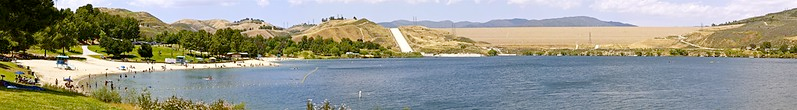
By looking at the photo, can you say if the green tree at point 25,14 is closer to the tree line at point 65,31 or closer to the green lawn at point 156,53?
the tree line at point 65,31

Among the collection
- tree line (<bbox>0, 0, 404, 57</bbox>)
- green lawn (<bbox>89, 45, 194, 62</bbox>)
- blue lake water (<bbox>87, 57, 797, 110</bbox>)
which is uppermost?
tree line (<bbox>0, 0, 404, 57</bbox>)

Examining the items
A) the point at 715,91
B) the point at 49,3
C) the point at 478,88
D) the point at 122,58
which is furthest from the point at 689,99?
the point at 122,58

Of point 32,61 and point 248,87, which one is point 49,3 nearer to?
point 248,87

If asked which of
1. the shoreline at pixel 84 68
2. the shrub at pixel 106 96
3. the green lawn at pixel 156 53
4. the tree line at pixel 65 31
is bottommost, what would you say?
the shrub at pixel 106 96

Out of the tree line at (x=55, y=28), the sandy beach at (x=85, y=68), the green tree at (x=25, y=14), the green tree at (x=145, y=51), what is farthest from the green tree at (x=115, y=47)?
the green tree at (x=25, y=14)

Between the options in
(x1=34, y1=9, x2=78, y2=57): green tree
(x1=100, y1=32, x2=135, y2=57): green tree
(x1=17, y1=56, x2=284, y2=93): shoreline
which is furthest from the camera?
(x1=100, y1=32, x2=135, y2=57): green tree

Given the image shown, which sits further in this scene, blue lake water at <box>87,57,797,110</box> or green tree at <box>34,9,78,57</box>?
green tree at <box>34,9,78,57</box>

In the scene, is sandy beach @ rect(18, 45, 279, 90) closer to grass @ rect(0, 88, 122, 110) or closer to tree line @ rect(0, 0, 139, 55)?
tree line @ rect(0, 0, 139, 55)

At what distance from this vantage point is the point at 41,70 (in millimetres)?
101562

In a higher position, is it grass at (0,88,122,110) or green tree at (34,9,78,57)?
green tree at (34,9,78,57)

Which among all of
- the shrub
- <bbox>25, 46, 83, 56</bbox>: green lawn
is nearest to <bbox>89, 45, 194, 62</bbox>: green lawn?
<bbox>25, 46, 83, 56</bbox>: green lawn

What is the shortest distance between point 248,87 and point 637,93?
140 feet

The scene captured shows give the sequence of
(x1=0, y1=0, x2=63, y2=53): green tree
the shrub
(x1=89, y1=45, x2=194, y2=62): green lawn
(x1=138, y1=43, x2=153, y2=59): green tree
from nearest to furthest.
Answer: (x1=0, y1=0, x2=63, y2=53): green tree → the shrub → (x1=138, y1=43, x2=153, y2=59): green tree → (x1=89, y1=45, x2=194, y2=62): green lawn

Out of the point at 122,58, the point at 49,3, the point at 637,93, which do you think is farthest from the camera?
the point at 122,58
